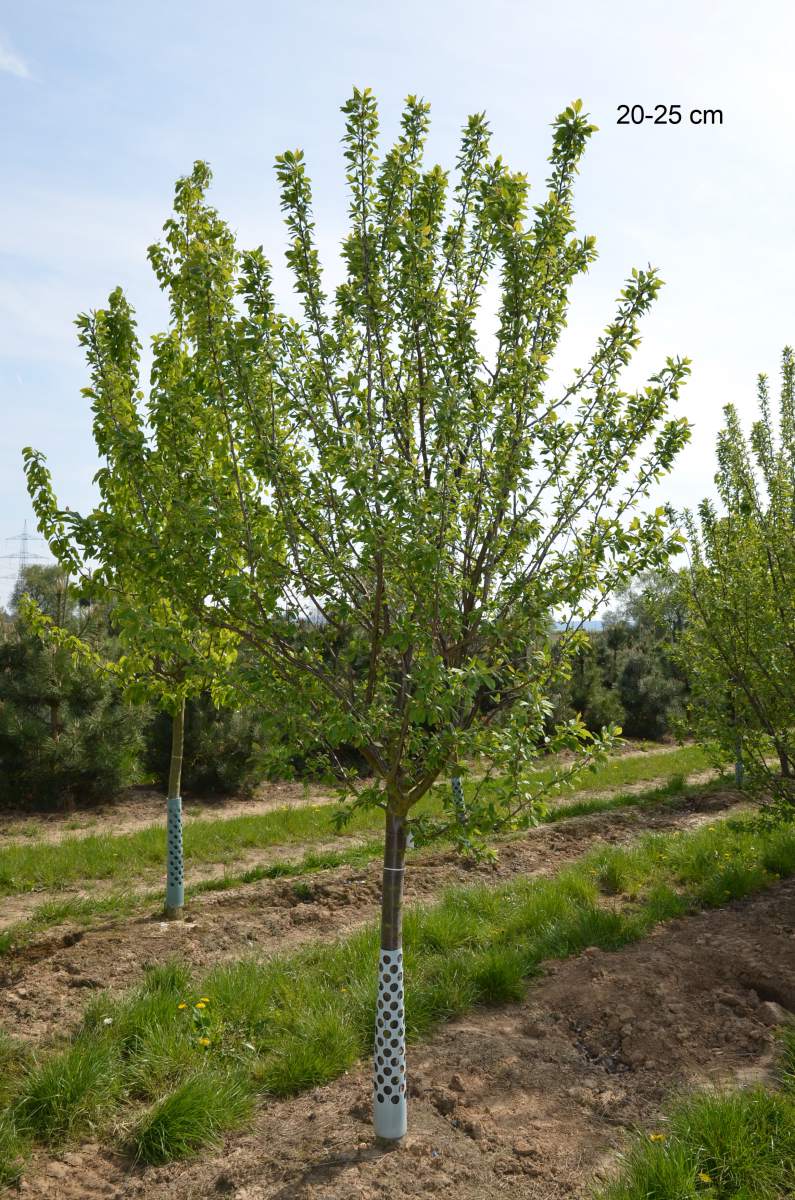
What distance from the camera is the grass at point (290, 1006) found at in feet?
12.9

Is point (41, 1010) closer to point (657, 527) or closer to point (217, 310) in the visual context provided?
point (217, 310)

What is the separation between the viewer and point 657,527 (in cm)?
375

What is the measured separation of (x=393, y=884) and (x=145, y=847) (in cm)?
680

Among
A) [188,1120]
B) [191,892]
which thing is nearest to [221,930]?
[191,892]

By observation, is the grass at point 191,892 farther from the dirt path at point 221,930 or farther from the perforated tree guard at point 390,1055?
the perforated tree guard at point 390,1055

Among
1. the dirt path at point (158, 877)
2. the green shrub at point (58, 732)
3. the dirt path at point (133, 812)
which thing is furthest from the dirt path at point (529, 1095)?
the green shrub at point (58, 732)

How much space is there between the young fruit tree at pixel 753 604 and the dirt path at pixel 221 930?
2820 mm

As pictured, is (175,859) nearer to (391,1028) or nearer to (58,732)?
(391,1028)

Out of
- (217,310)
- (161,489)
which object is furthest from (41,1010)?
(217,310)

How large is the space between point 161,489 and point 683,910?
19.3 ft

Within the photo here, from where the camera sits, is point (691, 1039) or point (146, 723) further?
point (146, 723)

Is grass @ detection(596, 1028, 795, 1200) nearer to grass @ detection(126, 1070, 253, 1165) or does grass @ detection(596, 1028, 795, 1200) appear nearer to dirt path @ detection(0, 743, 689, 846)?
grass @ detection(126, 1070, 253, 1165)

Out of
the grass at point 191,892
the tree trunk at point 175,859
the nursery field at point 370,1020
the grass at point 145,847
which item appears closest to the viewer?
the nursery field at point 370,1020

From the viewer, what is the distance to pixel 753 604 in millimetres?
7359
